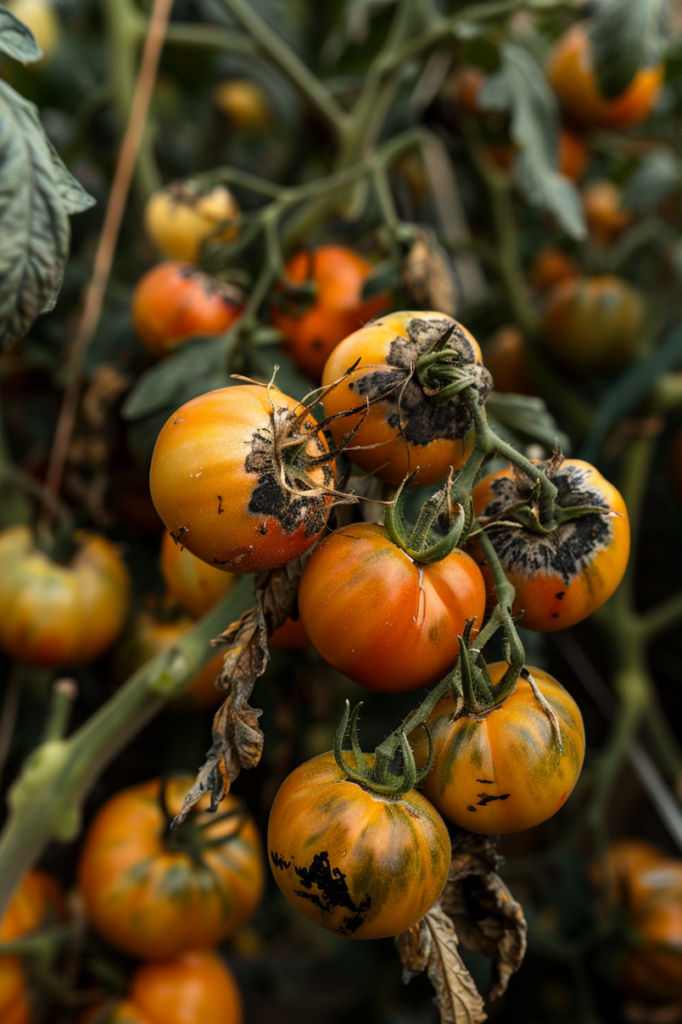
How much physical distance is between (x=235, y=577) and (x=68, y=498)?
1.63 feet

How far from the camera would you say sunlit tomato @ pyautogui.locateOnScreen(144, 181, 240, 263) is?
91cm

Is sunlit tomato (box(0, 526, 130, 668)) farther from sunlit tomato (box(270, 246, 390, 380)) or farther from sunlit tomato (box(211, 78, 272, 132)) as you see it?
sunlit tomato (box(211, 78, 272, 132))

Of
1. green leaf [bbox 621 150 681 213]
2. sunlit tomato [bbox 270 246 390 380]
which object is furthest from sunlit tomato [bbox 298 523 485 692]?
green leaf [bbox 621 150 681 213]

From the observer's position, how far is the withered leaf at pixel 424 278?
776 millimetres

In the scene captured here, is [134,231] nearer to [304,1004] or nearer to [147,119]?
[147,119]

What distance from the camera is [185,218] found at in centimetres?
91

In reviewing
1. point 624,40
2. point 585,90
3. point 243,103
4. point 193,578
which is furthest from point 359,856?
point 243,103

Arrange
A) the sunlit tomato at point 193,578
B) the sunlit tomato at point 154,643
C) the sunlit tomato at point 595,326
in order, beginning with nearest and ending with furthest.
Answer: the sunlit tomato at point 193,578, the sunlit tomato at point 154,643, the sunlit tomato at point 595,326

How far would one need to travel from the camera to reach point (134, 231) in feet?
4.09

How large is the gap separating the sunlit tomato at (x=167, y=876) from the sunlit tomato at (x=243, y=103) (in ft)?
3.95

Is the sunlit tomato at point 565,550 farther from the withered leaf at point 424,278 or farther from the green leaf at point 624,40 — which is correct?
the green leaf at point 624,40

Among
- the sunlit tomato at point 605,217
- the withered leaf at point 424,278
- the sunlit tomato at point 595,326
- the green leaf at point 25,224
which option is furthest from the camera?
the sunlit tomato at point 605,217

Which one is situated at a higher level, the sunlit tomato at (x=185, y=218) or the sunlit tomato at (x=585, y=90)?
the sunlit tomato at (x=585, y=90)

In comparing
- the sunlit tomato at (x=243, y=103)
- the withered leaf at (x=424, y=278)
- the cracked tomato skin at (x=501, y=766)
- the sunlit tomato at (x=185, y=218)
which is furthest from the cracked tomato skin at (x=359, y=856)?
the sunlit tomato at (x=243, y=103)
